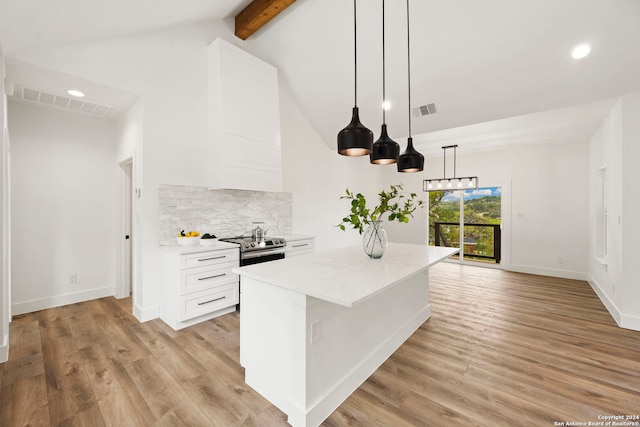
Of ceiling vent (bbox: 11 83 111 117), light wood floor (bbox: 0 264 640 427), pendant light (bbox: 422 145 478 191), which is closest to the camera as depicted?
light wood floor (bbox: 0 264 640 427)

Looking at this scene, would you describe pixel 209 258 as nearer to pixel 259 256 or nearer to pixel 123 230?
pixel 259 256

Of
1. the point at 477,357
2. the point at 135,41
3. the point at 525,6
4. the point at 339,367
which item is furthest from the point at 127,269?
the point at 525,6

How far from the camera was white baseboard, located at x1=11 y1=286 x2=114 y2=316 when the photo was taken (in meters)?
3.40

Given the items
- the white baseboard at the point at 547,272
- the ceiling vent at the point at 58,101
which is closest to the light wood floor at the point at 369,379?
the white baseboard at the point at 547,272

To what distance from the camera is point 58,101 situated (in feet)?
11.1

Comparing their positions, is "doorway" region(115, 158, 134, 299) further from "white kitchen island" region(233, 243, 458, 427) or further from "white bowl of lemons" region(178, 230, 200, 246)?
"white kitchen island" region(233, 243, 458, 427)

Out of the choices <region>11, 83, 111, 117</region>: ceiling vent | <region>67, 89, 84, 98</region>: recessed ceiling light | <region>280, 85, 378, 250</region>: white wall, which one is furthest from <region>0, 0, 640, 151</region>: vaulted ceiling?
<region>11, 83, 111, 117</region>: ceiling vent

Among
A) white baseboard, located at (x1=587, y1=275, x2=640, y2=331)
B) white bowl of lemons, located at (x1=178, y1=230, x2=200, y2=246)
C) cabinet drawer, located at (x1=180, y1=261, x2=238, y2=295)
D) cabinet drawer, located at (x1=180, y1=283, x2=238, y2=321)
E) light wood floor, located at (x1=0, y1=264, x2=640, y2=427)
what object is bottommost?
light wood floor, located at (x1=0, y1=264, x2=640, y2=427)

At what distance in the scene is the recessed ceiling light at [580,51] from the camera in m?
→ 2.69

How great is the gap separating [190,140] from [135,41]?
117 cm

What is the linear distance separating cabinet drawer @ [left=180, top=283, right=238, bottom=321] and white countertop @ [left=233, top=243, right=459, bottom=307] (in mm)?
1468

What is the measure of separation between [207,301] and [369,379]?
2002 millimetres

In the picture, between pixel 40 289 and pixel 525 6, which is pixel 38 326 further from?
pixel 525 6

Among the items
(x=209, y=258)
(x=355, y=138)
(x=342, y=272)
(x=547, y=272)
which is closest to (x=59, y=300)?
(x=209, y=258)
